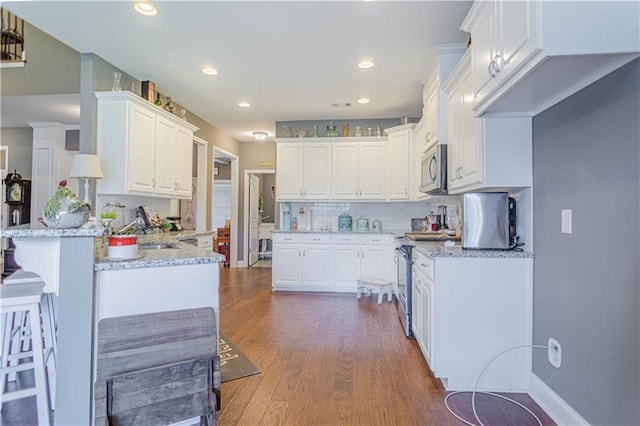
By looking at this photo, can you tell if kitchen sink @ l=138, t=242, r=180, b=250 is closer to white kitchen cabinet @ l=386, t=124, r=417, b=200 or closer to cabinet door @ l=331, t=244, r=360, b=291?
cabinet door @ l=331, t=244, r=360, b=291

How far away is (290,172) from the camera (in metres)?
5.29

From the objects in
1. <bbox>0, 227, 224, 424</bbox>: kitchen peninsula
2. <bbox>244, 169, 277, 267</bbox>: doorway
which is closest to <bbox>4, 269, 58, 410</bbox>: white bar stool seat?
<bbox>0, 227, 224, 424</bbox>: kitchen peninsula

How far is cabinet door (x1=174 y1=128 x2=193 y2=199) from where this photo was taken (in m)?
4.25

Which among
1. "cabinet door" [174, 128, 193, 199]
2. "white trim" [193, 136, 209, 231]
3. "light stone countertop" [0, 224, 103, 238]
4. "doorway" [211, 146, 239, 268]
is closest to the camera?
"light stone countertop" [0, 224, 103, 238]

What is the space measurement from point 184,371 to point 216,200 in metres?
9.17

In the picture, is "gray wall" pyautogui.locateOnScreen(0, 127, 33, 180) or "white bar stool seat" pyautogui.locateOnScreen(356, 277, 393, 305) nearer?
"white bar stool seat" pyautogui.locateOnScreen(356, 277, 393, 305)

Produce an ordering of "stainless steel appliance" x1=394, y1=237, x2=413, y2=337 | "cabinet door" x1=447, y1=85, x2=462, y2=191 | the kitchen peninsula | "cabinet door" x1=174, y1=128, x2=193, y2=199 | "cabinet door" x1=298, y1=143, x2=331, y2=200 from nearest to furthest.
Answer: the kitchen peninsula, "cabinet door" x1=447, y1=85, x2=462, y2=191, "stainless steel appliance" x1=394, y1=237, x2=413, y2=337, "cabinet door" x1=174, y1=128, x2=193, y2=199, "cabinet door" x1=298, y1=143, x2=331, y2=200

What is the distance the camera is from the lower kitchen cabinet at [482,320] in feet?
7.23

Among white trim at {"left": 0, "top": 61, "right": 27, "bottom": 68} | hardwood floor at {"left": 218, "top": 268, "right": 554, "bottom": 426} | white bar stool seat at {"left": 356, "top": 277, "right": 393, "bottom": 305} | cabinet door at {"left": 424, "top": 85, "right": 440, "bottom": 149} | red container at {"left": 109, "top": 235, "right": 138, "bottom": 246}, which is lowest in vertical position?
hardwood floor at {"left": 218, "top": 268, "right": 554, "bottom": 426}

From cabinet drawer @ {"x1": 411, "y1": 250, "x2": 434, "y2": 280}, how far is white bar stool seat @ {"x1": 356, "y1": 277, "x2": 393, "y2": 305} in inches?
58.9

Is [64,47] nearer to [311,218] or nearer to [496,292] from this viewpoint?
[311,218]

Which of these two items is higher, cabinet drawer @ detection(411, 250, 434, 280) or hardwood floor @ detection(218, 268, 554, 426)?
cabinet drawer @ detection(411, 250, 434, 280)

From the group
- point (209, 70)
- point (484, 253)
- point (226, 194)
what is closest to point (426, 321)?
point (484, 253)

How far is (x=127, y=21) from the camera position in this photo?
2.65 meters
